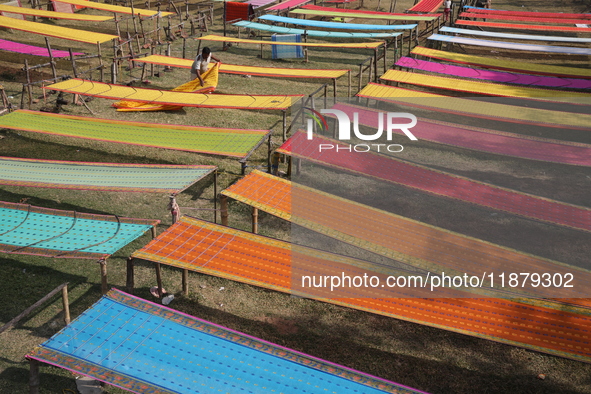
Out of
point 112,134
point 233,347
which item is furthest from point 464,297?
point 112,134

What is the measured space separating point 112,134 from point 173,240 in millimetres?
3896

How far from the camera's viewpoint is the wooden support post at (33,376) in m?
4.96

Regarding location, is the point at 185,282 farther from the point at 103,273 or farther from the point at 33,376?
the point at 33,376

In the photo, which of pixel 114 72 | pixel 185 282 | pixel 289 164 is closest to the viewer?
pixel 185 282

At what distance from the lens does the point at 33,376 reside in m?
4.98

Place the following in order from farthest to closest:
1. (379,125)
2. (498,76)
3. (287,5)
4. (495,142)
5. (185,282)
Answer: (287,5) < (498,76) < (379,125) < (495,142) < (185,282)

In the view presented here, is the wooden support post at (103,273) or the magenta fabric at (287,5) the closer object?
the wooden support post at (103,273)

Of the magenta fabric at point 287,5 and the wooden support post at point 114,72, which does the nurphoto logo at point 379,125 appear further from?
the magenta fabric at point 287,5

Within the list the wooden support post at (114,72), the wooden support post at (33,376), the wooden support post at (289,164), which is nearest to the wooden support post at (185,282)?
the wooden support post at (33,376)

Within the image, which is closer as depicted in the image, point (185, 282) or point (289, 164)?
point (185, 282)

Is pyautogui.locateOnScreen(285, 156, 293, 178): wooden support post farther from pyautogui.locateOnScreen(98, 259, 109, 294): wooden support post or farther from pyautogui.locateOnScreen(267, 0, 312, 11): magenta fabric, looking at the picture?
pyautogui.locateOnScreen(267, 0, 312, 11): magenta fabric

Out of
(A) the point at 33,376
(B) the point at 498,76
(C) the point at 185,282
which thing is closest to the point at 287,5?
(B) the point at 498,76

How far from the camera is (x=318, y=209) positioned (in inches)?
307

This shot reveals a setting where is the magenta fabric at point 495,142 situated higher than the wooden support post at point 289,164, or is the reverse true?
the magenta fabric at point 495,142
